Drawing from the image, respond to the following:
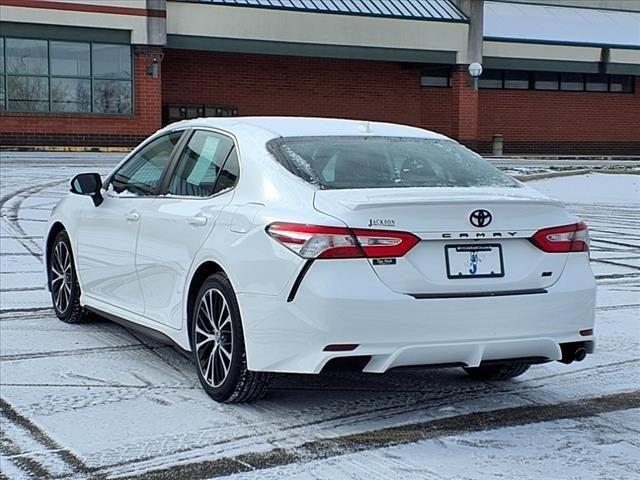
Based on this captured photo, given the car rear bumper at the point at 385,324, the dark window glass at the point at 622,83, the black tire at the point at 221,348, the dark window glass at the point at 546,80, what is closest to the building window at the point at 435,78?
the dark window glass at the point at 546,80

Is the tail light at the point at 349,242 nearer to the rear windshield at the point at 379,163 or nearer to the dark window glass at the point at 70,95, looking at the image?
the rear windshield at the point at 379,163

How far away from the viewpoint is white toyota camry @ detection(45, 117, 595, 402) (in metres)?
4.68

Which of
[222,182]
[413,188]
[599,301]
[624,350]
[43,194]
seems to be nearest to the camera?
[413,188]

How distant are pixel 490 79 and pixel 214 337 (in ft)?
112

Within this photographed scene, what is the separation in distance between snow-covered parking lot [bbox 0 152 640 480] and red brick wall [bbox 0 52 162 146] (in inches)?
886

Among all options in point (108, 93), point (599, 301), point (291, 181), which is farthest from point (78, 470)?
point (108, 93)

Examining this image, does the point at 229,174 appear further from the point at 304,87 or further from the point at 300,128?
the point at 304,87

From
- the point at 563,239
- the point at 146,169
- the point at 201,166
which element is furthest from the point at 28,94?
the point at 563,239

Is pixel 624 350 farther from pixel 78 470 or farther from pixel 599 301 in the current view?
pixel 78 470

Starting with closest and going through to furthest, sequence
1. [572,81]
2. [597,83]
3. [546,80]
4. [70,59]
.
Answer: [70,59]
[546,80]
[572,81]
[597,83]

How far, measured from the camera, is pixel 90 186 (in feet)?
22.1

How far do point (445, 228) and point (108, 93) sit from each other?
26.1 m

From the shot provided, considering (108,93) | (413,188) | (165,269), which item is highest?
(108,93)

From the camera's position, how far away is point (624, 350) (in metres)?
6.59
